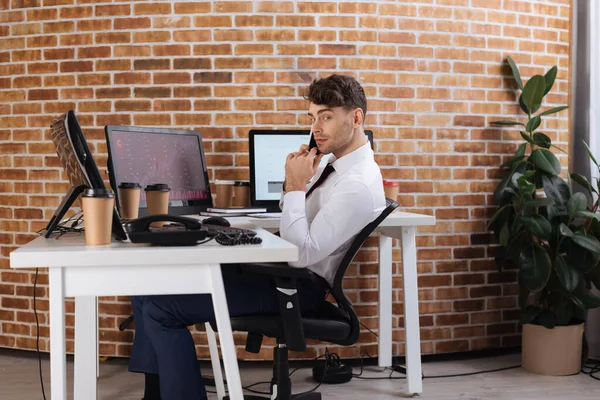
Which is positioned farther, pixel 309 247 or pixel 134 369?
pixel 134 369

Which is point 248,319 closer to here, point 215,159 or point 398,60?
point 215,159

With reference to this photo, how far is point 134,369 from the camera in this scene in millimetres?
2318

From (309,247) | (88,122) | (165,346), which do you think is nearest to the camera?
(165,346)

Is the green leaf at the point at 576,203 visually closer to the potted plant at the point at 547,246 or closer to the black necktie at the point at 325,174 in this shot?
the potted plant at the point at 547,246

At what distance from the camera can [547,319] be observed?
10.3 ft

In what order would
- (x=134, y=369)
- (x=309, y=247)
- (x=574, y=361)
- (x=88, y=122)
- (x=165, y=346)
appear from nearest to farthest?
1. (x=165, y=346)
2. (x=309, y=247)
3. (x=134, y=369)
4. (x=574, y=361)
5. (x=88, y=122)

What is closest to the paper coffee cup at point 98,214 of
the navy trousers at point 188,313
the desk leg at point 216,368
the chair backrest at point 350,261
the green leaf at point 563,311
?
the navy trousers at point 188,313

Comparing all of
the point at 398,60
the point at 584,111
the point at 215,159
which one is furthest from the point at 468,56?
the point at 215,159

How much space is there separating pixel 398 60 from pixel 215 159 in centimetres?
113

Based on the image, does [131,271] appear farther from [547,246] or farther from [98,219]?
[547,246]

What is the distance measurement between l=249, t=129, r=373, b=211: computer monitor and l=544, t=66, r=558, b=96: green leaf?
51.6 inches

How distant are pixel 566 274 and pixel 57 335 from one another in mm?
2421

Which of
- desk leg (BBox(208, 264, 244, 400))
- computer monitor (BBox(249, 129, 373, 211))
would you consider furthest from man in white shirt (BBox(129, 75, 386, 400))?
computer monitor (BBox(249, 129, 373, 211))

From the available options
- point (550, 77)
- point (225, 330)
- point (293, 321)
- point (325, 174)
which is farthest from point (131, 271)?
point (550, 77)
